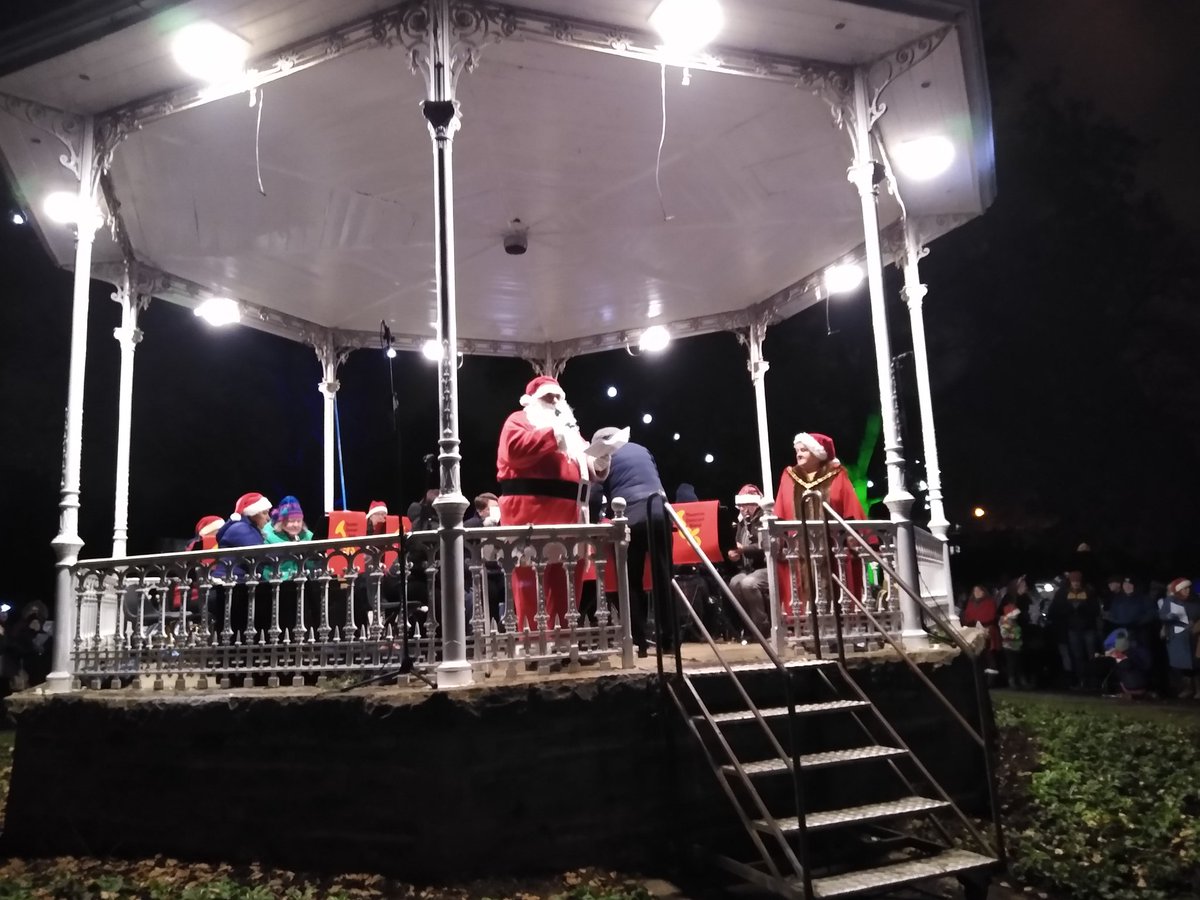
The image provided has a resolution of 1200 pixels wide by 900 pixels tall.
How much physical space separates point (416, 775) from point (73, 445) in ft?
14.0

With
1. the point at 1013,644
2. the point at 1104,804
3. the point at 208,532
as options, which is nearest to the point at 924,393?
the point at 1104,804

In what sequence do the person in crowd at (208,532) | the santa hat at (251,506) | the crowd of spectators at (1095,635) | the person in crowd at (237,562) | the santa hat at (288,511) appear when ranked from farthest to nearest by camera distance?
the crowd of spectators at (1095,635) → the santa hat at (288,511) → the person in crowd at (208,532) → the santa hat at (251,506) → the person in crowd at (237,562)

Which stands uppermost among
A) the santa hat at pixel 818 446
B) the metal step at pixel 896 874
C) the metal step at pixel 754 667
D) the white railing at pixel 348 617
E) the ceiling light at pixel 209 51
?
the ceiling light at pixel 209 51

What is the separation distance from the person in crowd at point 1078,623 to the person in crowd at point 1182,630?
942 millimetres

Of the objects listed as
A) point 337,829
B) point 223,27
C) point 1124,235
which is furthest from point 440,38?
point 1124,235

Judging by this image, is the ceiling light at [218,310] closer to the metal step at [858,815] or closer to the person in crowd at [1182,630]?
the metal step at [858,815]

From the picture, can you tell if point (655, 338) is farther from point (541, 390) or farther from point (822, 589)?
point (822, 589)

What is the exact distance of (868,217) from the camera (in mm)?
7281

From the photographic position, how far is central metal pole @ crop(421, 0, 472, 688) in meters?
5.30

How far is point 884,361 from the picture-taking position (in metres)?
7.17

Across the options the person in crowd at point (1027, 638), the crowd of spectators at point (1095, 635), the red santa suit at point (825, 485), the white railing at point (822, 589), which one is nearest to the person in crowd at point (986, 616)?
the crowd of spectators at point (1095, 635)

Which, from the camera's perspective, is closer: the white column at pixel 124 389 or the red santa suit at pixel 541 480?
the red santa suit at pixel 541 480

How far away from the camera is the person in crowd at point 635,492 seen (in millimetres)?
6770

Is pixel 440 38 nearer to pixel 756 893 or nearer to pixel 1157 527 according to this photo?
pixel 756 893
